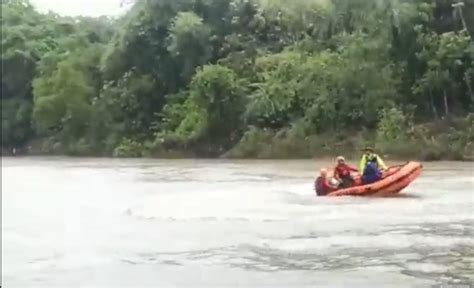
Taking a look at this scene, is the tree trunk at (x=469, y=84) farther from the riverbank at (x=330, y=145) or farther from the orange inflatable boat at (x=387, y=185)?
the orange inflatable boat at (x=387, y=185)

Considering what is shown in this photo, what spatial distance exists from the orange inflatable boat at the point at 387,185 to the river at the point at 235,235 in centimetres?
24

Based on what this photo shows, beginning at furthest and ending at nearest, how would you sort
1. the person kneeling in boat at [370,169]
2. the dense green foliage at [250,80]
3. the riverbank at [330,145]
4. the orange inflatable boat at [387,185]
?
the dense green foliage at [250,80], the riverbank at [330,145], the person kneeling in boat at [370,169], the orange inflatable boat at [387,185]

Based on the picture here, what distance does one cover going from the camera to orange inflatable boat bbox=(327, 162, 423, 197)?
1627cm

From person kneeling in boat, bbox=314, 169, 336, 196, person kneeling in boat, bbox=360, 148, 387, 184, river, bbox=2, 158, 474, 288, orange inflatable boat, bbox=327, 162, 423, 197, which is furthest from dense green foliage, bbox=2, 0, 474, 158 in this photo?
person kneeling in boat, bbox=314, 169, 336, 196

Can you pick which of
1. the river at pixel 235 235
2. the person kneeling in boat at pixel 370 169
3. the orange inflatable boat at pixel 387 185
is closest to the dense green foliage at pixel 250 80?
the river at pixel 235 235

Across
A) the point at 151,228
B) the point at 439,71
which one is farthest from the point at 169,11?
the point at 151,228

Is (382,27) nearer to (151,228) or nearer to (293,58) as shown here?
(293,58)

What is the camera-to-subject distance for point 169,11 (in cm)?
3669

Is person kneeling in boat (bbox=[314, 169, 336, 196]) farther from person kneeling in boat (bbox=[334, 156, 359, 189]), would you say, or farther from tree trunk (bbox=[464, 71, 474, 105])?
tree trunk (bbox=[464, 71, 474, 105])

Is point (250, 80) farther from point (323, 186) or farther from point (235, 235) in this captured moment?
point (235, 235)

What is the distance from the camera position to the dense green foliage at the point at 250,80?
29234 millimetres

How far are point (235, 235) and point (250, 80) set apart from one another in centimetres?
2109

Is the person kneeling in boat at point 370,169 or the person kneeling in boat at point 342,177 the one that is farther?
the person kneeling in boat at point 342,177

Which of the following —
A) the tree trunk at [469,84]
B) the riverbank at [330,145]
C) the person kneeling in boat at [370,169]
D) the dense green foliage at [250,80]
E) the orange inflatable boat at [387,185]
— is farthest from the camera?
the dense green foliage at [250,80]
